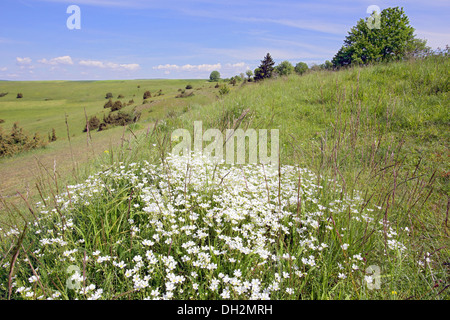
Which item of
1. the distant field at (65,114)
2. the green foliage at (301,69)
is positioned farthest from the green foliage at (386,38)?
the distant field at (65,114)

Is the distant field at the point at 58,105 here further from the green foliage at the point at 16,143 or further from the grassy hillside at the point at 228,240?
the grassy hillside at the point at 228,240

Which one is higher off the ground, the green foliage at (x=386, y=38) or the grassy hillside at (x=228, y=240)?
the green foliage at (x=386, y=38)

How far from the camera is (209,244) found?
2227mm

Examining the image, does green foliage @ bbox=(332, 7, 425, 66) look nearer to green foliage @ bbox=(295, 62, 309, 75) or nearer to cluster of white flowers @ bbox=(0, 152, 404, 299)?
green foliage @ bbox=(295, 62, 309, 75)

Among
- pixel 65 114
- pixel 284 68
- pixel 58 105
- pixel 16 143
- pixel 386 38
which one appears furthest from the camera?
pixel 58 105

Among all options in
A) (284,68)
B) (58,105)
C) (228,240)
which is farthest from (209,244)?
(58,105)

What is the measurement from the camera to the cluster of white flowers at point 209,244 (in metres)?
1.96

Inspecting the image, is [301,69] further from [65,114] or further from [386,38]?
→ [386,38]

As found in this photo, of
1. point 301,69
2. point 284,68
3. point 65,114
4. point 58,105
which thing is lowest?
point 65,114

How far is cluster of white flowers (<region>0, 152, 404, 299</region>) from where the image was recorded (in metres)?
1.96

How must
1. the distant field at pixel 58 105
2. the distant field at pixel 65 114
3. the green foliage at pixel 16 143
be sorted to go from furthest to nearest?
the distant field at pixel 58 105 → the green foliage at pixel 16 143 → the distant field at pixel 65 114

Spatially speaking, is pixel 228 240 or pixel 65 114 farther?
pixel 65 114
